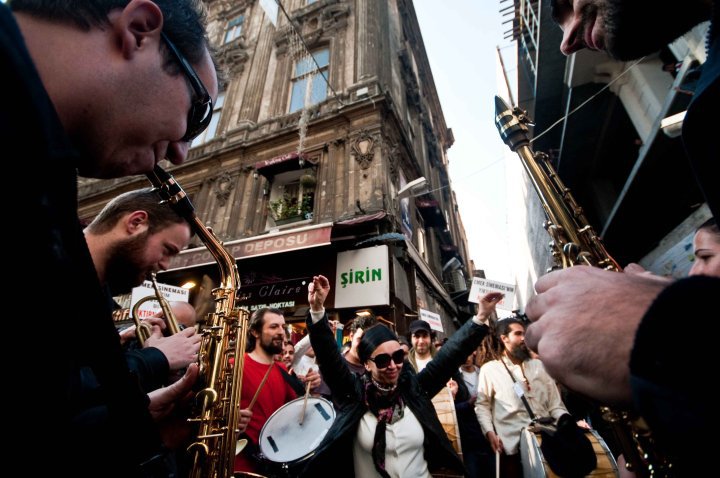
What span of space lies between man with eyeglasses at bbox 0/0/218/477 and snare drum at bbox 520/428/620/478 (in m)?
2.97

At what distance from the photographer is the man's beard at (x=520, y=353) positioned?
3.96m

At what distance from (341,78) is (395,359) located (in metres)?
11.4

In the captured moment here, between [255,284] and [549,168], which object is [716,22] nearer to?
[549,168]

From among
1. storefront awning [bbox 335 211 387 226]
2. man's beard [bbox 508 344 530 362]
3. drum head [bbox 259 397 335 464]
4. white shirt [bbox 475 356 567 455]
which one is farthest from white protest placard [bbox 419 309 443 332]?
drum head [bbox 259 397 335 464]

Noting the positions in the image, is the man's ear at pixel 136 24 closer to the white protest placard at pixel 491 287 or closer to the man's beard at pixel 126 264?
the man's beard at pixel 126 264

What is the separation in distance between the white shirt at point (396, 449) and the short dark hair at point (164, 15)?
287 centimetres

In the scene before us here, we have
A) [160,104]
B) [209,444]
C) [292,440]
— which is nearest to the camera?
[160,104]

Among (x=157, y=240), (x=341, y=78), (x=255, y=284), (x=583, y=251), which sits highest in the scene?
(x=341, y=78)

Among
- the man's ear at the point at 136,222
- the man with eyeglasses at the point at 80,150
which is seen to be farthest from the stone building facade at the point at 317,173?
the man with eyeglasses at the point at 80,150

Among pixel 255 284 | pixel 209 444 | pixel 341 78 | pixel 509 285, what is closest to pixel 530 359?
pixel 509 285

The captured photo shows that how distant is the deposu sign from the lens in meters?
7.63

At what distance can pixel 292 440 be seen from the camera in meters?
2.45

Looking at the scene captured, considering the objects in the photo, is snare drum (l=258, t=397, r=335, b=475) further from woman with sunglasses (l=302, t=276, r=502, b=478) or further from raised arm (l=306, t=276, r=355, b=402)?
raised arm (l=306, t=276, r=355, b=402)

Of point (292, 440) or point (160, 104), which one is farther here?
point (292, 440)
